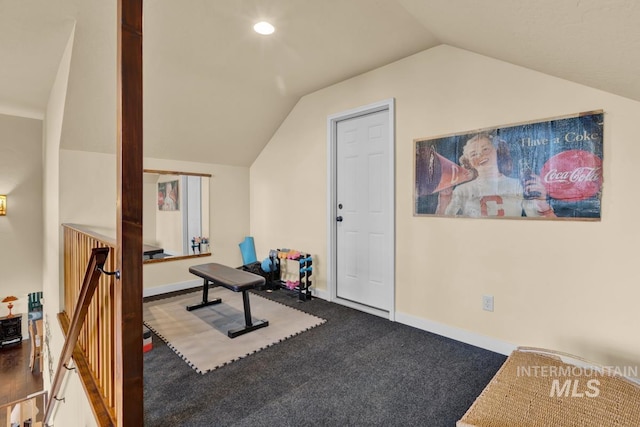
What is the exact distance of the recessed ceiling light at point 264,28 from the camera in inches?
94.6

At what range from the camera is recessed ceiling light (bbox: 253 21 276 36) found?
2404mm

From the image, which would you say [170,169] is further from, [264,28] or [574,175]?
[574,175]

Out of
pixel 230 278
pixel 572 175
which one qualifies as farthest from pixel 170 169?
pixel 572 175

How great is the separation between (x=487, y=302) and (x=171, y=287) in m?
3.61

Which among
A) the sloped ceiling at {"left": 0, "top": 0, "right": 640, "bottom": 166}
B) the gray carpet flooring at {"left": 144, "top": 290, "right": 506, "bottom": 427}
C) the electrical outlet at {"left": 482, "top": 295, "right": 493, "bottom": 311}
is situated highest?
the sloped ceiling at {"left": 0, "top": 0, "right": 640, "bottom": 166}

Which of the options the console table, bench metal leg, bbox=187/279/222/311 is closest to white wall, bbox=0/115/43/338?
the console table

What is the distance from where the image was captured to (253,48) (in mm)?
2762

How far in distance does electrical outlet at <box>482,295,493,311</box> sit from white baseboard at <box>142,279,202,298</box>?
343cm

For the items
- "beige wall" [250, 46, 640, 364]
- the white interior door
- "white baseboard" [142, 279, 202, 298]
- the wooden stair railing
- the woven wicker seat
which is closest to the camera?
the woven wicker seat

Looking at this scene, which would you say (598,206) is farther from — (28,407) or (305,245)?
(28,407)

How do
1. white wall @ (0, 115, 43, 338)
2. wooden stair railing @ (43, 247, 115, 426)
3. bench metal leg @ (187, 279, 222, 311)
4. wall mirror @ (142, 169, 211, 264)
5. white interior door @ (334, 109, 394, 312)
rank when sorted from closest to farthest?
1. wooden stair railing @ (43, 247, 115, 426)
2. white interior door @ (334, 109, 394, 312)
3. bench metal leg @ (187, 279, 222, 311)
4. wall mirror @ (142, 169, 211, 264)
5. white wall @ (0, 115, 43, 338)

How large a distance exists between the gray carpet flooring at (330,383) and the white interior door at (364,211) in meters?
0.71

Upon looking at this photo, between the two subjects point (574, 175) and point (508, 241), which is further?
point (508, 241)

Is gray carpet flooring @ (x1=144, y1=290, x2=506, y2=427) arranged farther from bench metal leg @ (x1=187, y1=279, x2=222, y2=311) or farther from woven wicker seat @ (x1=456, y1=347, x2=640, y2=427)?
bench metal leg @ (x1=187, y1=279, x2=222, y2=311)
